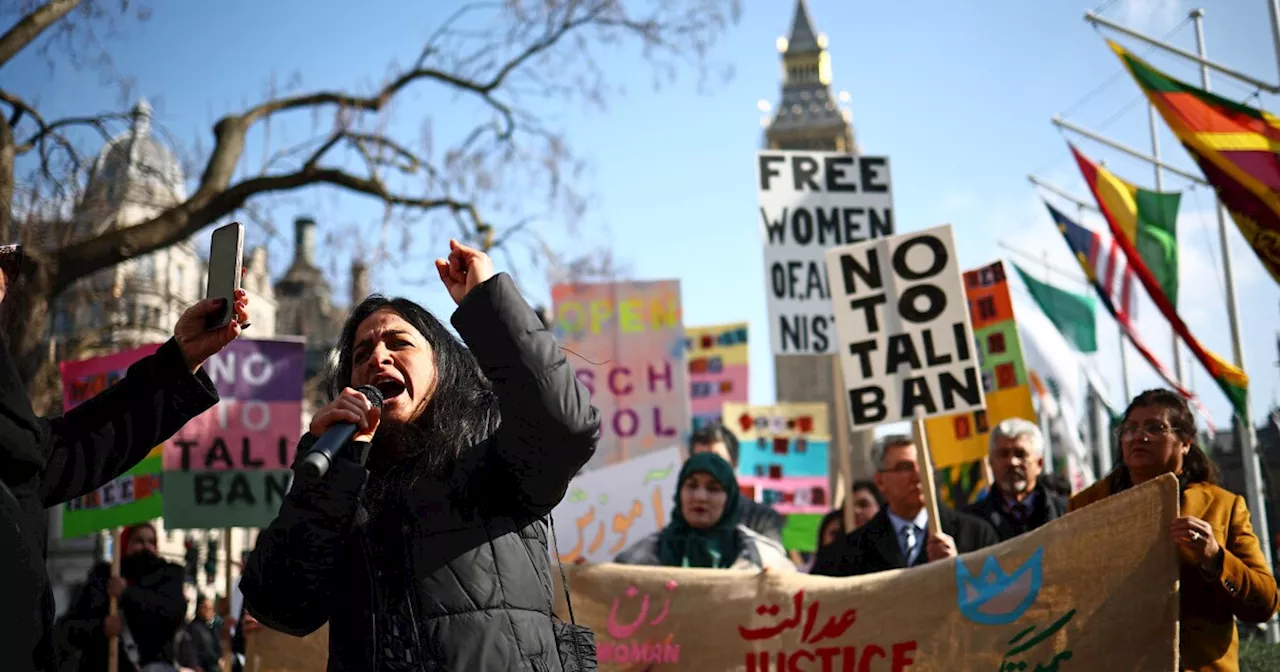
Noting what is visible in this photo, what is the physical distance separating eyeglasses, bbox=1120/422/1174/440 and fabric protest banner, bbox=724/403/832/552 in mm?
7438

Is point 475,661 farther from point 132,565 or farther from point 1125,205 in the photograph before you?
point 1125,205

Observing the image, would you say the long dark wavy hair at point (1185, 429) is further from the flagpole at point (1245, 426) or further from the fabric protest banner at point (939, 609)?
the flagpole at point (1245, 426)

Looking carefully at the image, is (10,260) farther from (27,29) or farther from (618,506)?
(27,29)

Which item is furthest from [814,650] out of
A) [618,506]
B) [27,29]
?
[27,29]

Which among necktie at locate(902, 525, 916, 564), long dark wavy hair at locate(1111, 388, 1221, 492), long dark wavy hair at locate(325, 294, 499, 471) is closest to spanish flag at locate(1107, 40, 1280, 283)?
necktie at locate(902, 525, 916, 564)

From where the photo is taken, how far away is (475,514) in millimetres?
2348

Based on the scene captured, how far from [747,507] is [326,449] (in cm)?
466

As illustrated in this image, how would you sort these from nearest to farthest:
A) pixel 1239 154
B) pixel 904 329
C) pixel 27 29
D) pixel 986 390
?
pixel 904 329, pixel 1239 154, pixel 27 29, pixel 986 390

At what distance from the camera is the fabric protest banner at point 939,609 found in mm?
3904

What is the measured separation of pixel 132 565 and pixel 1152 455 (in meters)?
5.25

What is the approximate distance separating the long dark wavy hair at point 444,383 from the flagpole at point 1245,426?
991 cm

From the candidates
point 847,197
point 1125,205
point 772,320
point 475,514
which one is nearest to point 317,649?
point 475,514

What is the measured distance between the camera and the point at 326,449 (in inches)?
82.6

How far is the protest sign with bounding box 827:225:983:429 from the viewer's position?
19.7ft
